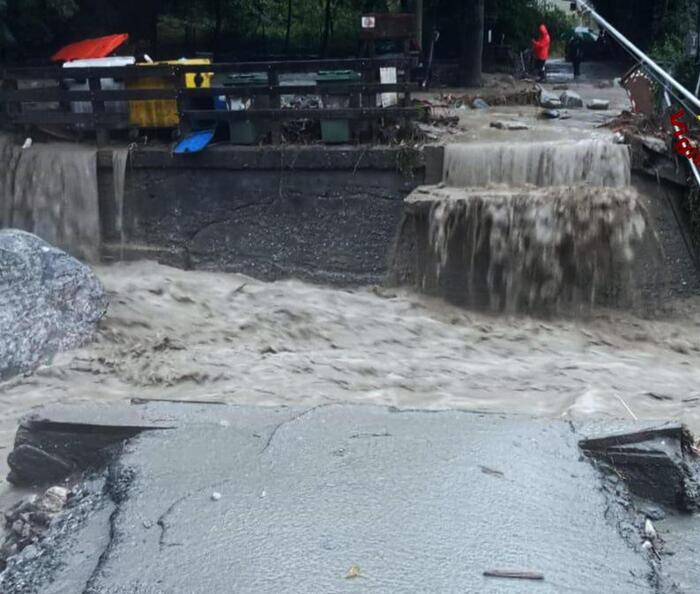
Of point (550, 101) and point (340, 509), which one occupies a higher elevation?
point (550, 101)

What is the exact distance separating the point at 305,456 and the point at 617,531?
4.90ft

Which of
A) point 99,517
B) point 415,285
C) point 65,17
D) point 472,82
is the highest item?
point 65,17

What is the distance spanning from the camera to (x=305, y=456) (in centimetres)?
457

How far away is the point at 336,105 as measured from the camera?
11.2 m

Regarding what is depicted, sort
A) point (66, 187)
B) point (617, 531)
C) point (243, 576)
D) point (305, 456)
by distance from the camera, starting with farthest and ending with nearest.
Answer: point (66, 187) < point (305, 456) < point (617, 531) < point (243, 576)

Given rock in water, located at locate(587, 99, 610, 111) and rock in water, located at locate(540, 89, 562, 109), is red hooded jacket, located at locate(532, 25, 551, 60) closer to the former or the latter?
rock in water, located at locate(540, 89, 562, 109)

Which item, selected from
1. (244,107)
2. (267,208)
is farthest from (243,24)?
(267,208)

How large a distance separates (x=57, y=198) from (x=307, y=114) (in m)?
3.43

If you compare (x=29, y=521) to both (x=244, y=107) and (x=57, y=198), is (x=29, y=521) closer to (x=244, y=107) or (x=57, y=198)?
(x=244, y=107)

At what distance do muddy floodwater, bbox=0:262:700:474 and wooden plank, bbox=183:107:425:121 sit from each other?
6.32 ft

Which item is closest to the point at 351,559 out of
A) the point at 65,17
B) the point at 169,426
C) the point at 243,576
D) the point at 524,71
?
the point at 243,576

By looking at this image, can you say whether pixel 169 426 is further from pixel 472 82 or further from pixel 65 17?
pixel 472 82

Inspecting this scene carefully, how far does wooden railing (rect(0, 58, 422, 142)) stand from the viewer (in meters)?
11.0

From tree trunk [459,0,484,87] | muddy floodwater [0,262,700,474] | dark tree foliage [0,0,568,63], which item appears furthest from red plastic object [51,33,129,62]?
tree trunk [459,0,484,87]
